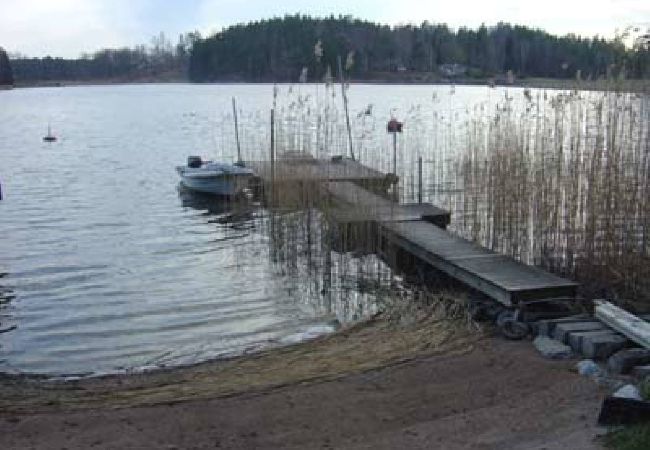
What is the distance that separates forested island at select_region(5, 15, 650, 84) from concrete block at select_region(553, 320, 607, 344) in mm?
3521

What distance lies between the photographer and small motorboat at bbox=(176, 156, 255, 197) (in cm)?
2038

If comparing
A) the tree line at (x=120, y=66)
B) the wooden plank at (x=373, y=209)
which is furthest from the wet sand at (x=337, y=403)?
the tree line at (x=120, y=66)

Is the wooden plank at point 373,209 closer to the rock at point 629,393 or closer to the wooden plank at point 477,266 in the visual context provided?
the wooden plank at point 477,266

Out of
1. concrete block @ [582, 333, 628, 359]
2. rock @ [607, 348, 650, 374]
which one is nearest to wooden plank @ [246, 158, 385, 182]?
concrete block @ [582, 333, 628, 359]

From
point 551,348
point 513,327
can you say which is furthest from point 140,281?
point 551,348

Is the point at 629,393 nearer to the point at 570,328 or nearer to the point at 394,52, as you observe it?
the point at 570,328

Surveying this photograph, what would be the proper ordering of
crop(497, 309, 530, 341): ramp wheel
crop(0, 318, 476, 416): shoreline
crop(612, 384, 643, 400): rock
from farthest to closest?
crop(497, 309, 530, 341): ramp wheel
crop(0, 318, 476, 416): shoreline
crop(612, 384, 643, 400): rock

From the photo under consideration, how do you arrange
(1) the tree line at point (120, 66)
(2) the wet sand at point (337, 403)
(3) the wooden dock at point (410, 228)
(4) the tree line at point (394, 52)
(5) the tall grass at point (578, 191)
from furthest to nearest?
(1) the tree line at point (120, 66) → (4) the tree line at point (394, 52) → (5) the tall grass at point (578, 191) → (3) the wooden dock at point (410, 228) → (2) the wet sand at point (337, 403)

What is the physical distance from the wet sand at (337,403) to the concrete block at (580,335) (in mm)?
324

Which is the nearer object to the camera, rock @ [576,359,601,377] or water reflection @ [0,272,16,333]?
rock @ [576,359,601,377]

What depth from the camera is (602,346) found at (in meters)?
7.20

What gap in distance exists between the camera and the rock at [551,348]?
7463 millimetres

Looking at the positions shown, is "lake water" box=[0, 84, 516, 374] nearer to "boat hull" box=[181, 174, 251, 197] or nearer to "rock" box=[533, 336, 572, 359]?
"boat hull" box=[181, 174, 251, 197]

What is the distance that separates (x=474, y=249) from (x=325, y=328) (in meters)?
2.41
